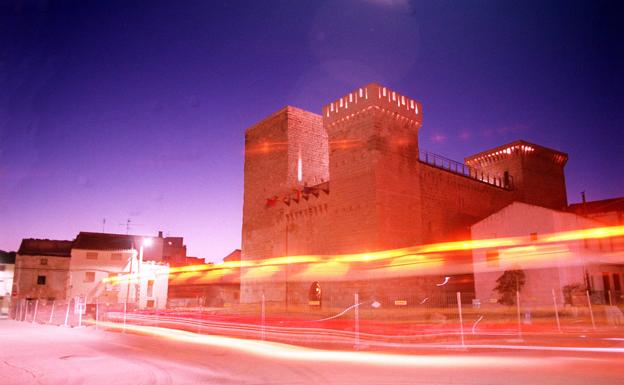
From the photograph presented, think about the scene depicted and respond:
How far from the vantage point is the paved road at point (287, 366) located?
6.79 meters

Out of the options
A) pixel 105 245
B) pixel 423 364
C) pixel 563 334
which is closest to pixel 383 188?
pixel 563 334

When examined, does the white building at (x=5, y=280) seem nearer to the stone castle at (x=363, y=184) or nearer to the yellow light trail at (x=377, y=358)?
the stone castle at (x=363, y=184)

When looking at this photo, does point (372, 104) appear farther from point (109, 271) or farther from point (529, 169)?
point (109, 271)

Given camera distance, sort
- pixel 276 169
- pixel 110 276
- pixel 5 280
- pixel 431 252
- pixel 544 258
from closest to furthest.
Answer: pixel 544 258
pixel 431 252
pixel 276 169
pixel 110 276
pixel 5 280

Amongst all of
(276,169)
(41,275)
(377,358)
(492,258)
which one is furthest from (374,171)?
(41,275)

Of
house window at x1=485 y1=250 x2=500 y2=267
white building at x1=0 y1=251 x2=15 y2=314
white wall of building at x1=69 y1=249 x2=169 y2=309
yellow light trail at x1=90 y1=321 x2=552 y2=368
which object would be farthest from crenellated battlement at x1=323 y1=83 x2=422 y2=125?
white building at x1=0 y1=251 x2=15 y2=314

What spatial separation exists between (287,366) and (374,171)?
15.9 meters

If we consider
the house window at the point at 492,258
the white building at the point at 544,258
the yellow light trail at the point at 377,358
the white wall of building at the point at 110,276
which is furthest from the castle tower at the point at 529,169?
the yellow light trail at the point at 377,358

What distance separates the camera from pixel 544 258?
74.3ft

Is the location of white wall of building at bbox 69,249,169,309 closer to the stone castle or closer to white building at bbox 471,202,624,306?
the stone castle

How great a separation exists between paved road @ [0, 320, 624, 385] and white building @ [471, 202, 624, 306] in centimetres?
1363

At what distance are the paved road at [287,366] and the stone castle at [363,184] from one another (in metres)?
Result: 13.3

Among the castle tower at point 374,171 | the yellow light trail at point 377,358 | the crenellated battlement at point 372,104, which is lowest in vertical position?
the yellow light trail at point 377,358

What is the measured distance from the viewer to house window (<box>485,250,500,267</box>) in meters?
23.8
